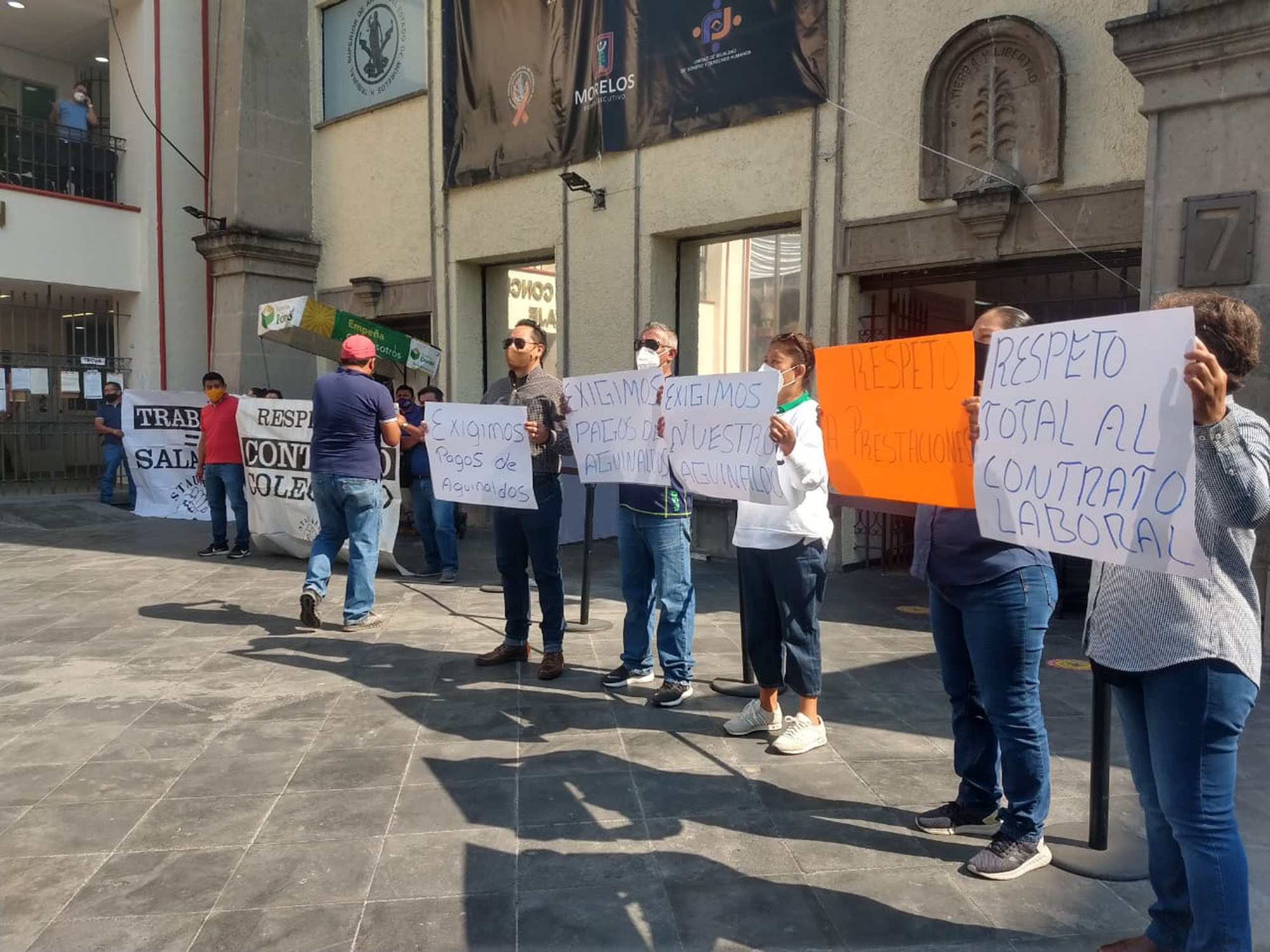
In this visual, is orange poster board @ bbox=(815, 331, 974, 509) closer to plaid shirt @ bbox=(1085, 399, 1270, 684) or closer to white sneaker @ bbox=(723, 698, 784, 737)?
plaid shirt @ bbox=(1085, 399, 1270, 684)

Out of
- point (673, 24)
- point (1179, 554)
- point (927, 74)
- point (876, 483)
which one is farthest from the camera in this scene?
point (673, 24)

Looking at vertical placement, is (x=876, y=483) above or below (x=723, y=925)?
above

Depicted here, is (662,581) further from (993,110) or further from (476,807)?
(993,110)

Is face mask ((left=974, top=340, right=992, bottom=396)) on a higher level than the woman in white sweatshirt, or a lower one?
higher

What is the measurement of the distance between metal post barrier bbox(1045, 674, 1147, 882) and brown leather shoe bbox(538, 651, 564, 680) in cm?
→ 281

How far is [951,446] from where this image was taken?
330 centimetres

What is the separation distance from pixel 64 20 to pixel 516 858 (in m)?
18.2

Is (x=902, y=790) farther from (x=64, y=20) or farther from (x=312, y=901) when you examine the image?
(x=64, y=20)

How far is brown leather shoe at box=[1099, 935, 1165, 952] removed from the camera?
2.63m

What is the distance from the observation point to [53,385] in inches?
589

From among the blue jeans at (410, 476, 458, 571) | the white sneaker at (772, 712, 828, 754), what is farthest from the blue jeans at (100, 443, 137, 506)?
the white sneaker at (772, 712, 828, 754)

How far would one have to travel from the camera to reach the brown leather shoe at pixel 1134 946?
2635 millimetres

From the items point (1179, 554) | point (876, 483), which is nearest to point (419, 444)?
point (876, 483)

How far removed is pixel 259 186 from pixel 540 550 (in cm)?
1099
